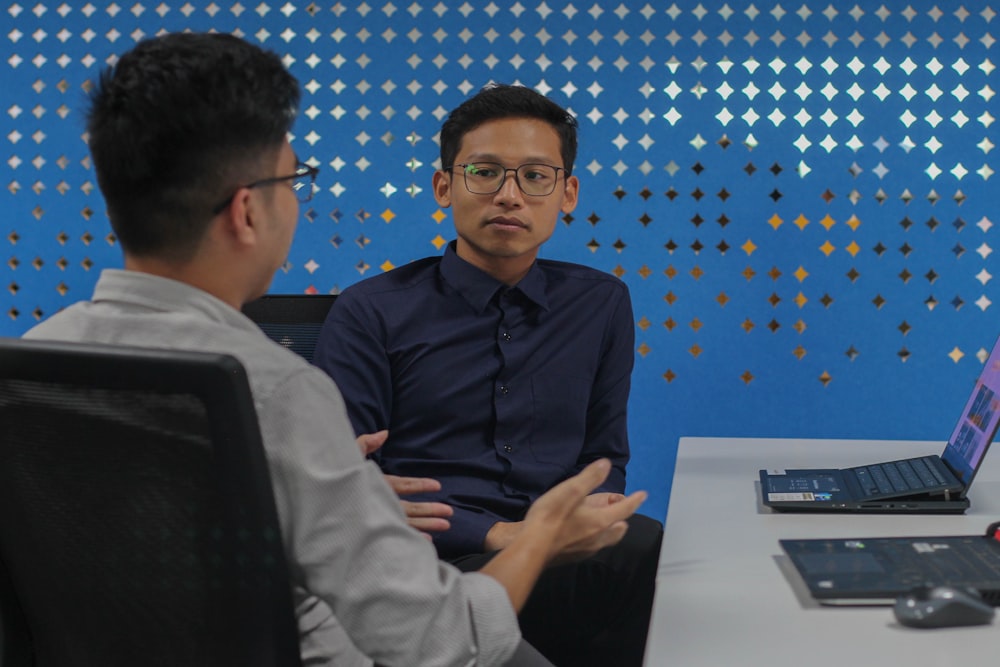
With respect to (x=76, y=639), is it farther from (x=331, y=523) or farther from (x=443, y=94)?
(x=443, y=94)

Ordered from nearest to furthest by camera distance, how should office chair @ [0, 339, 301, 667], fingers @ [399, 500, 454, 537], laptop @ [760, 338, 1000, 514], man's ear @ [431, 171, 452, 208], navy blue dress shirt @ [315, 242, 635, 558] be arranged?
1. office chair @ [0, 339, 301, 667]
2. fingers @ [399, 500, 454, 537]
3. laptop @ [760, 338, 1000, 514]
4. navy blue dress shirt @ [315, 242, 635, 558]
5. man's ear @ [431, 171, 452, 208]

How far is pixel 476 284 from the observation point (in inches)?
79.0

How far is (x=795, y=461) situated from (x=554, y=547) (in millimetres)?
1023

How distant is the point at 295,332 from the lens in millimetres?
2072

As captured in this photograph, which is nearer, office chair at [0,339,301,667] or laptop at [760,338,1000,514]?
office chair at [0,339,301,667]

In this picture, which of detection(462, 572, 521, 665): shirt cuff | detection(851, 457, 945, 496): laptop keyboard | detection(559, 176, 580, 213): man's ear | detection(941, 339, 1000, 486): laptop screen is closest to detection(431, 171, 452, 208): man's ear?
detection(559, 176, 580, 213): man's ear

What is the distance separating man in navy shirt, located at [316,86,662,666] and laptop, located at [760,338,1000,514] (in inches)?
10.2

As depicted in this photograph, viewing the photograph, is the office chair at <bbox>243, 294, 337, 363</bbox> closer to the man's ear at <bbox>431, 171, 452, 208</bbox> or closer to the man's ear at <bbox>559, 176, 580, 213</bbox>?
the man's ear at <bbox>431, 171, 452, 208</bbox>

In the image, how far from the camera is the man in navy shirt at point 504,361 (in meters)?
1.75

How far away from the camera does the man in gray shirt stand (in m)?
0.90

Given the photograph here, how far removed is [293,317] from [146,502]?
46.5 inches

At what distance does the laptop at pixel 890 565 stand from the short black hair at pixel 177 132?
0.73m

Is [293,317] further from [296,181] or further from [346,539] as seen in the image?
[346,539]

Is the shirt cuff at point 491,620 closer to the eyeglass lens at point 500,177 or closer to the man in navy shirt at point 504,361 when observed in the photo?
the man in navy shirt at point 504,361
